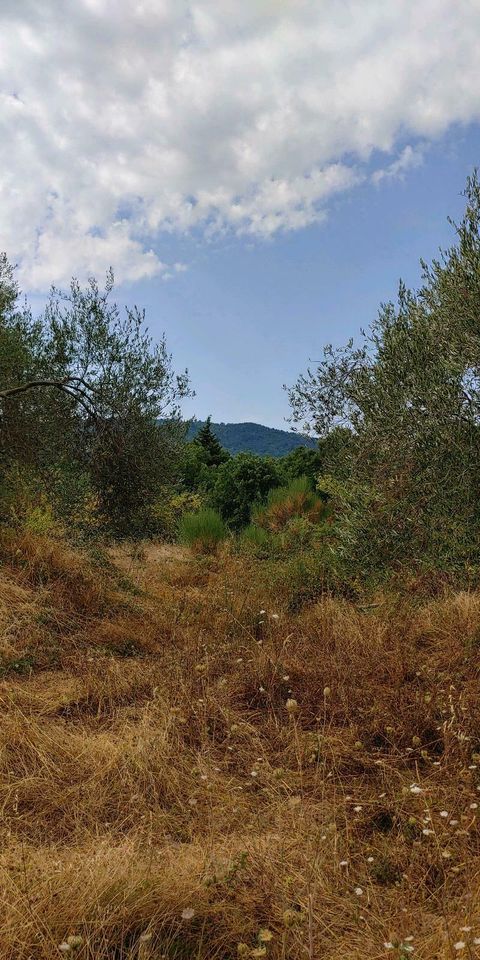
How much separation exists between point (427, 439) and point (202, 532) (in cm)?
877

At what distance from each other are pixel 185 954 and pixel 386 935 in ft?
2.60

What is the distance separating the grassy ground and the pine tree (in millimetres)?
25239

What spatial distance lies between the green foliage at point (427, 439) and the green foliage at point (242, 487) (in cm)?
1463

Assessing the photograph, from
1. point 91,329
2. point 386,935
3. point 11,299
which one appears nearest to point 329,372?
point 91,329

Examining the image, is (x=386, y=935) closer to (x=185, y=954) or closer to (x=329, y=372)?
(x=185, y=954)

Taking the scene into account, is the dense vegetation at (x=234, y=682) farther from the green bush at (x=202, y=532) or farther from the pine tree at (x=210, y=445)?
the pine tree at (x=210, y=445)

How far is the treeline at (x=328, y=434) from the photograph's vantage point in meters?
6.66

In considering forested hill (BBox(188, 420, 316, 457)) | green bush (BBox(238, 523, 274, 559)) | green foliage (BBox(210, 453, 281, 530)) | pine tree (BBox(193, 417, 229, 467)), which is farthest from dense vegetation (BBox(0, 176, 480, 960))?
forested hill (BBox(188, 420, 316, 457))

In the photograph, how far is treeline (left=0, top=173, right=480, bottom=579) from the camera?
6.66 meters

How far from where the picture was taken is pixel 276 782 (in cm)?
373

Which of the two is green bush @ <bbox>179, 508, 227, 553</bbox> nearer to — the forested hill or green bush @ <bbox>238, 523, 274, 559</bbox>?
green bush @ <bbox>238, 523, 274, 559</bbox>

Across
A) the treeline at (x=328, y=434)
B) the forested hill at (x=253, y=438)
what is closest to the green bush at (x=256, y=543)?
the treeline at (x=328, y=434)

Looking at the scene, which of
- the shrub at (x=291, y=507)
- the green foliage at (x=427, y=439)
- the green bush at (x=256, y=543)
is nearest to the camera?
the green foliage at (x=427, y=439)

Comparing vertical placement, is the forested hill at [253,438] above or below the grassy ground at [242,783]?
above
